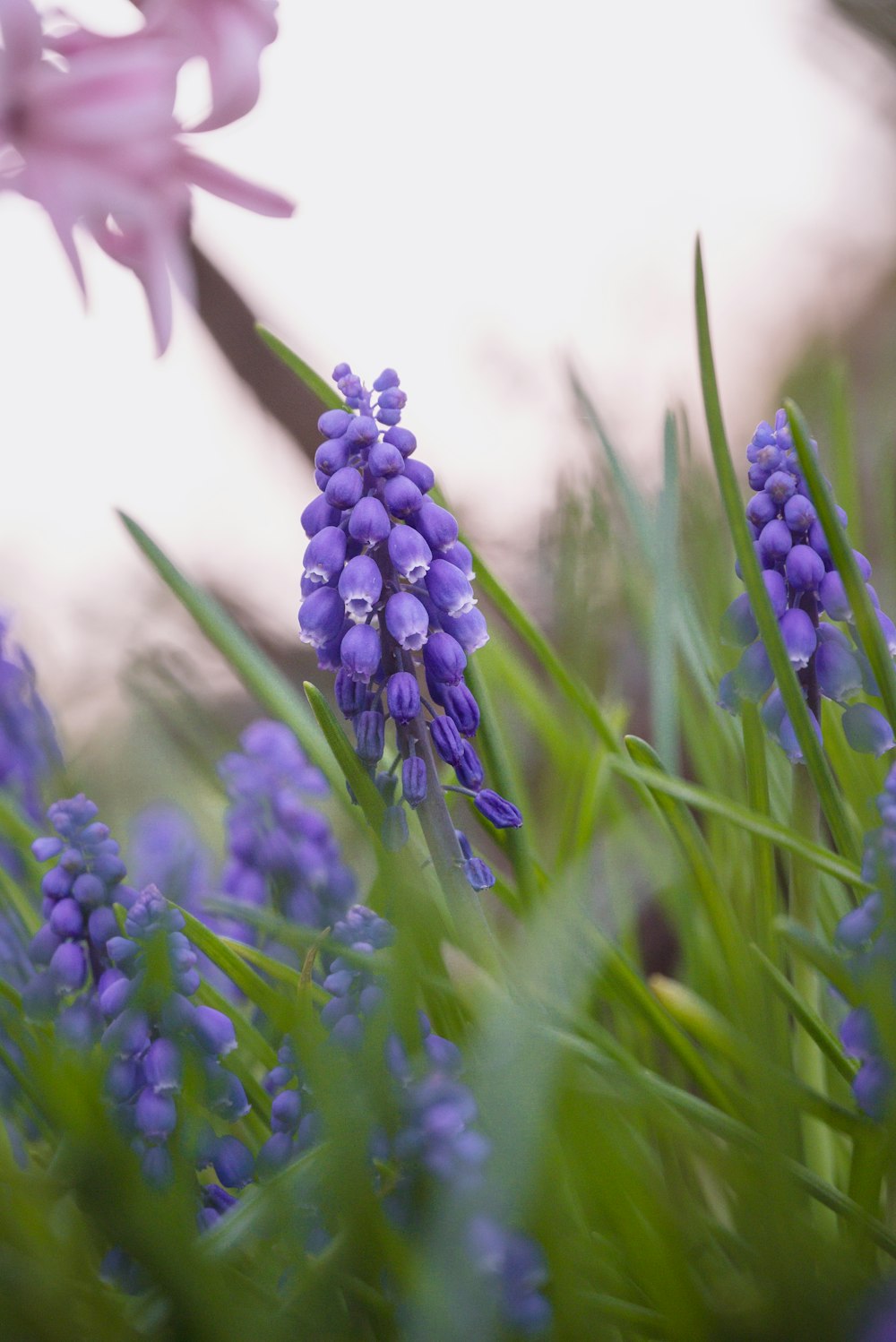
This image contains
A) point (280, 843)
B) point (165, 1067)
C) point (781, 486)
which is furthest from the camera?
point (280, 843)

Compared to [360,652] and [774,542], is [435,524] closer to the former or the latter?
[360,652]

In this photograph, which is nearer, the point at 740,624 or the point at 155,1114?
the point at 155,1114

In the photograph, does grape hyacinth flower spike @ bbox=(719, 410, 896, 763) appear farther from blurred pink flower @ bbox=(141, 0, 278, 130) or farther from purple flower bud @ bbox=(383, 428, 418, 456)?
blurred pink flower @ bbox=(141, 0, 278, 130)

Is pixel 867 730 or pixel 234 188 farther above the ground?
pixel 234 188

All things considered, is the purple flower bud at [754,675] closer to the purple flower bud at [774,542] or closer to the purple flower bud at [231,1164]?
the purple flower bud at [774,542]

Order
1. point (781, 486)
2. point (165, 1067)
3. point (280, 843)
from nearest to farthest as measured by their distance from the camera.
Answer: point (165, 1067) < point (781, 486) < point (280, 843)

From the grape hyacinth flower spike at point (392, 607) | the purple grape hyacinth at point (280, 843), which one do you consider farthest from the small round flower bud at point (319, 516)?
the purple grape hyacinth at point (280, 843)

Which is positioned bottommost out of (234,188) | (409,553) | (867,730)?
(867,730)

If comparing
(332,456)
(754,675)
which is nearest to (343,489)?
(332,456)
